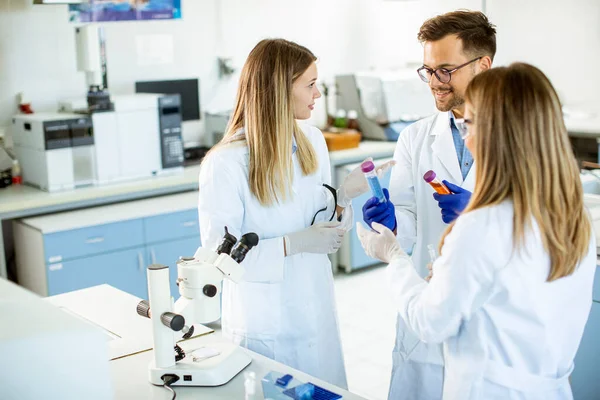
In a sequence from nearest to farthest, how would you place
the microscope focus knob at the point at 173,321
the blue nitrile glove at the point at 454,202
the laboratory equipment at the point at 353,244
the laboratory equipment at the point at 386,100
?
the microscope focus knob at the point at 173,321, the blue nitrile glove at the point at 454,202, the laboratory equipment at the point at 353,244, the laboratory equipment at the point at 386,100

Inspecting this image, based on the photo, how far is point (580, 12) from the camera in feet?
17.0

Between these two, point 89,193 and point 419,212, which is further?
point 89,193

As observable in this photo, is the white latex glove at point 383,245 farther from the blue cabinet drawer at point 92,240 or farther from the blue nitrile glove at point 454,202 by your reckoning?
the blue cabinet drawer at point 92,240

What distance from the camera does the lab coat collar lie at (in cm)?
216

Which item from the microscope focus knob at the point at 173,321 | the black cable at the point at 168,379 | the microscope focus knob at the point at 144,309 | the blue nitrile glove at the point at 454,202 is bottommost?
the black cable at the point at 168,379

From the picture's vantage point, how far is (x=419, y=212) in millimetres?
2227

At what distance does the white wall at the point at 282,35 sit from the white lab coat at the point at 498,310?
323 centimetres

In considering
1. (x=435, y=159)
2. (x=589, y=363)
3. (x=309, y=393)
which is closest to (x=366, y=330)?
(x=589, y=363)

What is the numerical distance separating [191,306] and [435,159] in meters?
0.89

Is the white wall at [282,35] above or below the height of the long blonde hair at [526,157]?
above

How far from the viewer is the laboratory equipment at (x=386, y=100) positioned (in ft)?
16.4

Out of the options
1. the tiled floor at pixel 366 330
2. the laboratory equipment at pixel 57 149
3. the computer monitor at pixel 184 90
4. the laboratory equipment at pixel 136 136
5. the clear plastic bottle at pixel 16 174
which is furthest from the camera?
the computer monitor at pixel 184 90

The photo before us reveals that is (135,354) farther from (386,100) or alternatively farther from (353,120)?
(353,120)

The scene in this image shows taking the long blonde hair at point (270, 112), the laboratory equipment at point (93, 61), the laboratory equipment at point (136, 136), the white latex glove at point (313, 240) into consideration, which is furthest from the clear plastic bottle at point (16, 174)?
the white latex glove at point (313, 240)
